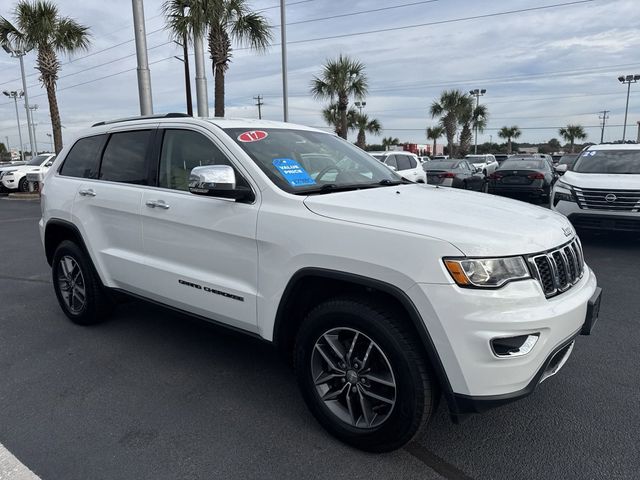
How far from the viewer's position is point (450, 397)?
7.47 ft

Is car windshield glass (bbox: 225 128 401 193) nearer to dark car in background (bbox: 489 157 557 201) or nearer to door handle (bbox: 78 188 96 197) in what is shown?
door handle (bbox: 78 188 96 197)

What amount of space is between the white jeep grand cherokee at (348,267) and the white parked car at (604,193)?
505cm

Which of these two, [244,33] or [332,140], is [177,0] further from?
[332,140]

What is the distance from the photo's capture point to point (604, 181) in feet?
24.7

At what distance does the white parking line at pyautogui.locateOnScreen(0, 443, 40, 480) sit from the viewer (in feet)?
7.96

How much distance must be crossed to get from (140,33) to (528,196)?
11275 mm

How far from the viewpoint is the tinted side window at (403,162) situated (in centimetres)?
1386

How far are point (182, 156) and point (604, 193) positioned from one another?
21.5ft

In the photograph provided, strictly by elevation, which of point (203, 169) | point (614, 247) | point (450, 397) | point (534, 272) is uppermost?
A: point (203, 169)

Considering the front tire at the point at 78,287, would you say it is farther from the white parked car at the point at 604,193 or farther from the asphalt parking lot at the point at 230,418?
the white parked car at the point at 604,193

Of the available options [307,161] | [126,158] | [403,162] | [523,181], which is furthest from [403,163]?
[307,161]

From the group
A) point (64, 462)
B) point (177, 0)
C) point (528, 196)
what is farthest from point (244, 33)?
point (64, 462)

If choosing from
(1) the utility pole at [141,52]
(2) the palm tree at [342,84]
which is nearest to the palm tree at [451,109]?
(2) the palm tree at [342,84]

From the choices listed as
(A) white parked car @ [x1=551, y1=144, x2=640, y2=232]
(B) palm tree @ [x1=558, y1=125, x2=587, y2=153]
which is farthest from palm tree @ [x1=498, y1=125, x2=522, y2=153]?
(A) white parked car @ [x1=551, y1=144, x2=640, y2=232]
